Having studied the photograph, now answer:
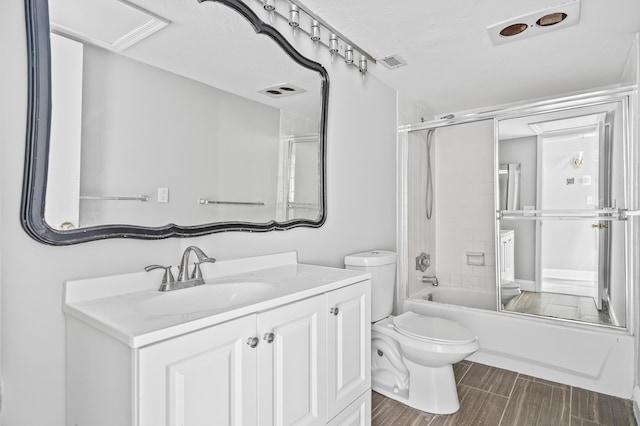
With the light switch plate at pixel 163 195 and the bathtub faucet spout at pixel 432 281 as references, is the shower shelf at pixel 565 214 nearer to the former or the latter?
the bathtub faucet spout at pixel 432 281

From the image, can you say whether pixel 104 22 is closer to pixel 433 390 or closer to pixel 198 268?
pixel 198 268

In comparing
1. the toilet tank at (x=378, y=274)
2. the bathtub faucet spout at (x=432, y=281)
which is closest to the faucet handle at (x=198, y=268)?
the toilet tank at (x=378, y=274)

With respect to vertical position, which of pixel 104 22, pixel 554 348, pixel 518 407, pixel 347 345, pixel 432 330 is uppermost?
pixel 104 22

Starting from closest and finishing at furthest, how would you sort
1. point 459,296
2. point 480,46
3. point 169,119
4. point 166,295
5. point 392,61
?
point 166,295, point 169,119, point 480,46, point 392,61, point 459,296

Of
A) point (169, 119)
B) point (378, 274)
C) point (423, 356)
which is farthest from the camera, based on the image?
point (378, 274)

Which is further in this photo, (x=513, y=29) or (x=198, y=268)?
(x=513, y=29)

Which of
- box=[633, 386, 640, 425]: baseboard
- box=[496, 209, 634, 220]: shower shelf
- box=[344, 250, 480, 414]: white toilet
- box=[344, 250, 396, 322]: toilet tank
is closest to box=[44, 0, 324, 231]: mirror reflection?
box=[344, 250, 396, 322]: toilet tank

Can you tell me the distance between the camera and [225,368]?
95cm

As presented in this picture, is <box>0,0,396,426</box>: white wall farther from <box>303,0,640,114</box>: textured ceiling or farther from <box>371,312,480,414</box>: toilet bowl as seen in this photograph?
<box>303,0,640,114</box>: textured ceiling

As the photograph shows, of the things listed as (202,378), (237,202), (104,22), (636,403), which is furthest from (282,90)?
(636,403)

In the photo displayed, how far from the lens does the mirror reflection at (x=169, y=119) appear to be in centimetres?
104

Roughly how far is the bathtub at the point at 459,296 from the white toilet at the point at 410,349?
102cm

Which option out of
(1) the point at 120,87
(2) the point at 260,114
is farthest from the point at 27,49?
(2) the point at 260,114

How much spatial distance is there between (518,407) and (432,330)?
64 cm
